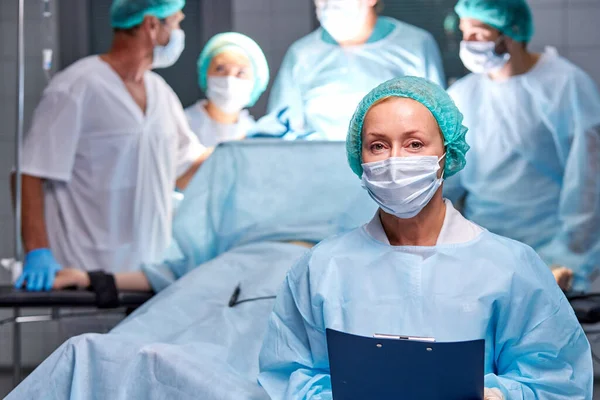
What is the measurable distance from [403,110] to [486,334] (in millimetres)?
436

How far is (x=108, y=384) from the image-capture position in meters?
1.78

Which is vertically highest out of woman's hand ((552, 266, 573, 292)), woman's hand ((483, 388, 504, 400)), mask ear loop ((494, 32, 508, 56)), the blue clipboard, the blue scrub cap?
mask ear loop ((494, 32, 508, 56))

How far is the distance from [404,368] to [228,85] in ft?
7.19

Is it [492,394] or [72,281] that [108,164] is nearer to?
[72,281]

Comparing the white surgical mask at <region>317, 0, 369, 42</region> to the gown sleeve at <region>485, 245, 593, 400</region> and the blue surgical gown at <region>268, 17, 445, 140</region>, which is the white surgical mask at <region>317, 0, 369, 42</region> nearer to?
the blue surgical gown at <region>268, 17, 445, 140</region>

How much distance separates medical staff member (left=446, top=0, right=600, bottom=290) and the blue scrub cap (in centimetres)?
76

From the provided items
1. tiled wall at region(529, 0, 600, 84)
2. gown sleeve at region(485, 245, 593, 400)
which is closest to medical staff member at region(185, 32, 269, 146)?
tiled wall at region(529, 0, 600, 84)

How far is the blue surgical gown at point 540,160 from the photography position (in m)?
3.17

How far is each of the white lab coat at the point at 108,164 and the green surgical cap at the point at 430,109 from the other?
185cm

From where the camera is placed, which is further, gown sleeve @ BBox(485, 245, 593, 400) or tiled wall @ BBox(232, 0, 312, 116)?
tiled wall @ BBox(232, 0, 312, 116)

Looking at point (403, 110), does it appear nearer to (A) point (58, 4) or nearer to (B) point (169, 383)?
(B) point (169, 383)

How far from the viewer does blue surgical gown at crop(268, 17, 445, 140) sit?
3.25 metres

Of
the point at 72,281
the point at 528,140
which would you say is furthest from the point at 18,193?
the point at 528,140

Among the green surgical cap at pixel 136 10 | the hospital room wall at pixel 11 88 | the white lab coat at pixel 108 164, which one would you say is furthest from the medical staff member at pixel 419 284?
the hospital room wall at pixel 11 88
